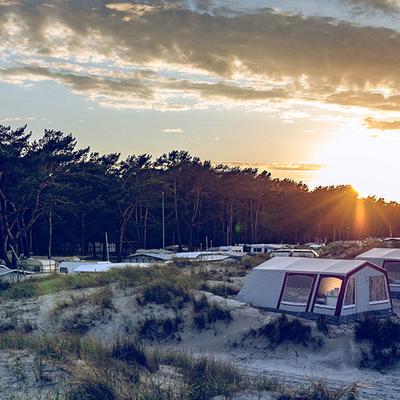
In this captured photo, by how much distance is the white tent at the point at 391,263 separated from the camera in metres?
32.4

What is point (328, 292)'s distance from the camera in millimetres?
23812

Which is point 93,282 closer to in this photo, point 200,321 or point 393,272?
point 200,321

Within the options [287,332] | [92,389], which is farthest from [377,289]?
[92,389]

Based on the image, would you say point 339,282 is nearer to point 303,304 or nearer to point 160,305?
point 303,304

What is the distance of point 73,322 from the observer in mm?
23766

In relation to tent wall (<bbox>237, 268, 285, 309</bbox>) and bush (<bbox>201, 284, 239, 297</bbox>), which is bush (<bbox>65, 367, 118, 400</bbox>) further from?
bush (<bbox>201, 284, 239, 297</bbox>)

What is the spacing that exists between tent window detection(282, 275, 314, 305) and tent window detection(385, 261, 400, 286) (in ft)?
35.1

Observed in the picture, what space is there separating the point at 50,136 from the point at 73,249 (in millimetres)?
27119

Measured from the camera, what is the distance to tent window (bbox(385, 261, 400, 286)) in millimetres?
33062

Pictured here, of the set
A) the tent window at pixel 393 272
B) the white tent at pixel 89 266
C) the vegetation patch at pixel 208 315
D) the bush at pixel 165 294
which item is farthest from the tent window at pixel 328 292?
the white tent at pixel 89 266

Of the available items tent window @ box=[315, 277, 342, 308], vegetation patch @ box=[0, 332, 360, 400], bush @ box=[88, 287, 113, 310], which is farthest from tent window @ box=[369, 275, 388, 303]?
bush @ box=[88, 287, 113, 310]

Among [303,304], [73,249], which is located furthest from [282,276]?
[73,249]

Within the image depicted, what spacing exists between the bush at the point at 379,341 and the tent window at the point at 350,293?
1.62 metres

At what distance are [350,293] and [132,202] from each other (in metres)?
48.2
